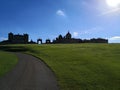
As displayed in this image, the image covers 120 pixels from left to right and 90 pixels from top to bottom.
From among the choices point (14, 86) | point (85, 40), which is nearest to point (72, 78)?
point (14, 86)

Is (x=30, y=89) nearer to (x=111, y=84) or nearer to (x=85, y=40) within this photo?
(x=111, y=84)

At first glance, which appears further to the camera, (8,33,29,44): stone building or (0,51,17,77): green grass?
(8,33,29,44): stone building

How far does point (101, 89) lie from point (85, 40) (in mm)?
147315

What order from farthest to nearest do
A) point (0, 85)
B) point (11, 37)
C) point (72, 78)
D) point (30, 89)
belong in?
point (11, 37) < point (72, 78) < point (0, 85) < point (30, 89)

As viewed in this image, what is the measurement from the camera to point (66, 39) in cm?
16300

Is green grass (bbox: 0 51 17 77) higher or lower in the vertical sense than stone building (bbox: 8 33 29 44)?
lower

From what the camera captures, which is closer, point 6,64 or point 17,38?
point 6,64

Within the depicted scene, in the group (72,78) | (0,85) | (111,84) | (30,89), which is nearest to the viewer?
(30,89)

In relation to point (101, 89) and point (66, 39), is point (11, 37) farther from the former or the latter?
point (101, 89)

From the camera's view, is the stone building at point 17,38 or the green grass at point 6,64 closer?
the green grass at point 6,64

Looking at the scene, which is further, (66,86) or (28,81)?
(28,81)

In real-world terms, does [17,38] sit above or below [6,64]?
above

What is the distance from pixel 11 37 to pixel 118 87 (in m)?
148

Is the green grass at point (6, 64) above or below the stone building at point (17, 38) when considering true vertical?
below
